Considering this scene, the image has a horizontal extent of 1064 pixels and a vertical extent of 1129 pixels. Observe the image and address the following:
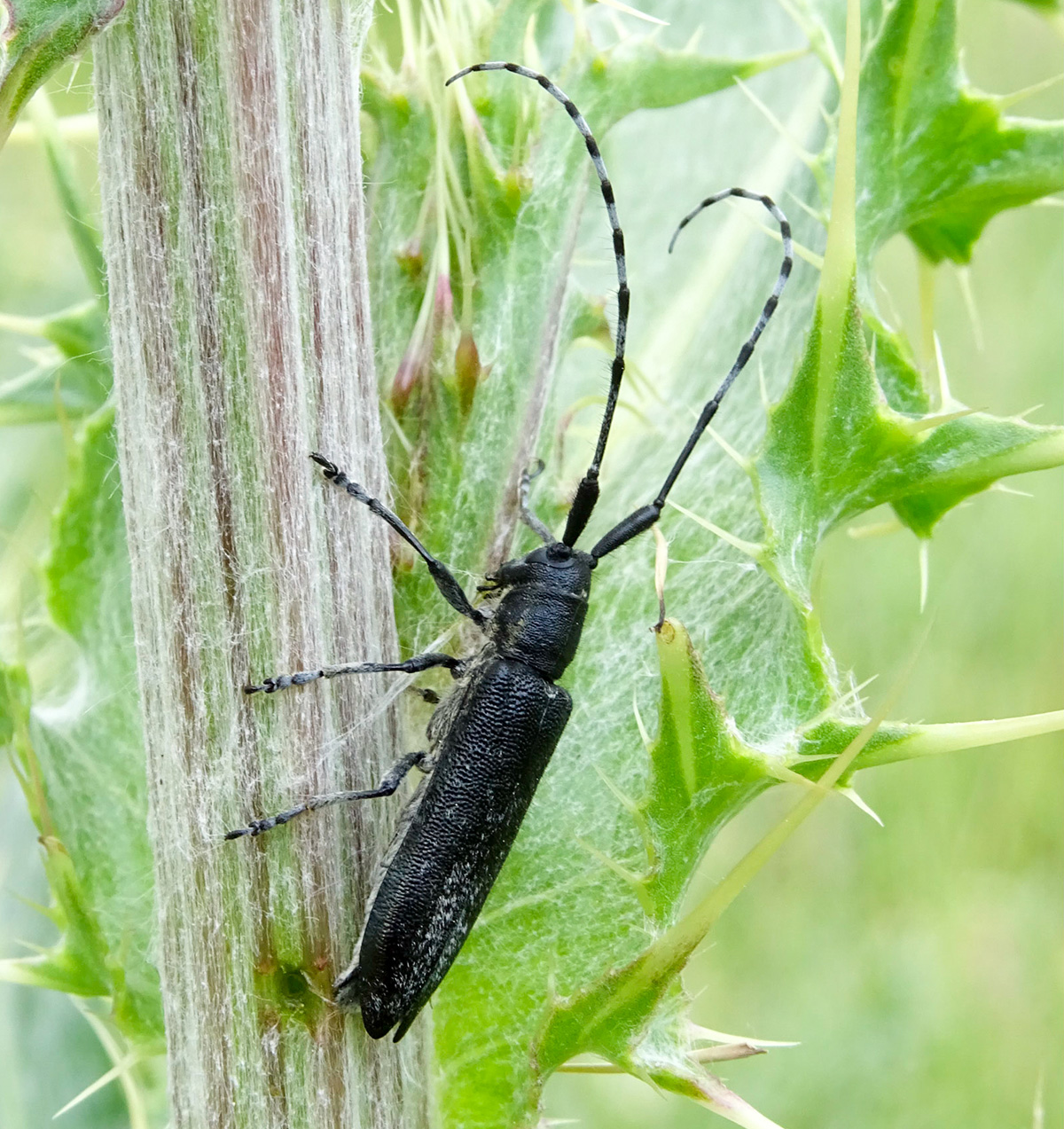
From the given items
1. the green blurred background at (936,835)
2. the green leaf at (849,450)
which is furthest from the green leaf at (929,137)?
the green blurred background at (936,835)

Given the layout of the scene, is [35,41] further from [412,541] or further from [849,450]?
[849,450]

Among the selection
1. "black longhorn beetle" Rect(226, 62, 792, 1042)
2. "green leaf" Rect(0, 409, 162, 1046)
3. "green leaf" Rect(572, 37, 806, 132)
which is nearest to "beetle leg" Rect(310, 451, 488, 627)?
"black longhorn beetle" Rect(226, 62, 792, 1042)

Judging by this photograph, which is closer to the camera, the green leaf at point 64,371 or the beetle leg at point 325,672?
the beetle leg at point 325,672

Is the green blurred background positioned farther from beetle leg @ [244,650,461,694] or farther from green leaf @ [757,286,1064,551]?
green leaf @ [757,286,1064,551]

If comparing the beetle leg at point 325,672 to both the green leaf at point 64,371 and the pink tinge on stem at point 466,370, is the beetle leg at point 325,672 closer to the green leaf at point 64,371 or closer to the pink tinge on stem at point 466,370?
the pink tinge on stem at point 466,370

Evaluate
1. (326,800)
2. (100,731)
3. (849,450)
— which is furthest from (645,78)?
(100,731)

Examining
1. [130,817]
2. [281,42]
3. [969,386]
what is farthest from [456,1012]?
[969,386]

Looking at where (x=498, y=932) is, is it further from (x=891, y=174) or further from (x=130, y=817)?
(x=891, y=174)
